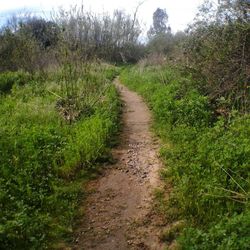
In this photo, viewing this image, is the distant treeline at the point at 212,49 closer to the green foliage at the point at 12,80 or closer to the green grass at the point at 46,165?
the green grass at the point at 46,165

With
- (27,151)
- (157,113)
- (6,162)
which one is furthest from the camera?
(157,113)

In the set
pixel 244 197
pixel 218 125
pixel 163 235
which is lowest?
pixel 163 235

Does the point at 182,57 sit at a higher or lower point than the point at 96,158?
higher

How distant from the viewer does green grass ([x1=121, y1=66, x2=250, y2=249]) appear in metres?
3.96

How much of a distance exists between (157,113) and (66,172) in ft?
14.1

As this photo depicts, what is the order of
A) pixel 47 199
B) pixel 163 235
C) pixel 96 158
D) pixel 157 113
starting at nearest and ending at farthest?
pixel 163 235
pixel 47 199
pixel 96 158
pixel 157 113

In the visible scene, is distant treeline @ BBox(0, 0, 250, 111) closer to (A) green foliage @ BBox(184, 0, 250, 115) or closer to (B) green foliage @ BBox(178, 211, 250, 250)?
(A) green foliage @ BBox(184, 0, 250, 115)

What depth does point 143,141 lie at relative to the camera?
8.05 meters

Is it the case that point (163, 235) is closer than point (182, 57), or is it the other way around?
point (163, 235)

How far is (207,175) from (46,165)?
270 cm

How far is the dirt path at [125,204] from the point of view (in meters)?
4.42

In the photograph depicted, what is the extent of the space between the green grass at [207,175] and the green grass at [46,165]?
1.36m

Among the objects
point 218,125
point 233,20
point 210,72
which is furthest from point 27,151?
point 233,20

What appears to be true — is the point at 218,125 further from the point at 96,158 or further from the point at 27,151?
the point at 27,151
